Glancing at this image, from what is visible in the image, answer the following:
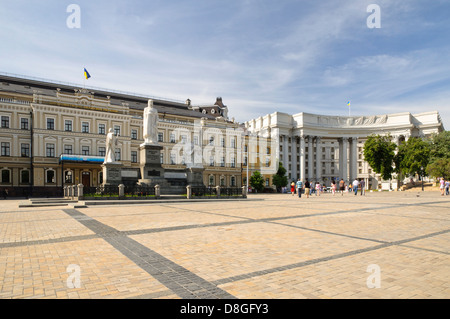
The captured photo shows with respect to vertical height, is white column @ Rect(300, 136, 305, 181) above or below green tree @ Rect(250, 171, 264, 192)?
above

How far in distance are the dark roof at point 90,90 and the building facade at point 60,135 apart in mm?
143

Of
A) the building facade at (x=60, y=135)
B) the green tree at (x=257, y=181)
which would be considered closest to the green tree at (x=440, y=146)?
the green tree at (x=257, y=181)

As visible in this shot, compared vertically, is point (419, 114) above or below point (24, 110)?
above

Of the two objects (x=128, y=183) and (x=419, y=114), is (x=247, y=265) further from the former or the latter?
(x=419, y=114)

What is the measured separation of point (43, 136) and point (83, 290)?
1957 inches

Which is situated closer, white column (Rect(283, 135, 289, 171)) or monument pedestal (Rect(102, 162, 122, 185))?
monument pedestal (Rect(102, 162, 122, 185))

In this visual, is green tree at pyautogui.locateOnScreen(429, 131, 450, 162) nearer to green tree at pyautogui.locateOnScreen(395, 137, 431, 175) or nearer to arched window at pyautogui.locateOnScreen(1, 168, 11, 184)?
green tree at pyautogui.locateOnScreen(395, 137, 431, 175)

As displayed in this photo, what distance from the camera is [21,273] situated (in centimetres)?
531

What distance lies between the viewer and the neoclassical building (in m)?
92.2

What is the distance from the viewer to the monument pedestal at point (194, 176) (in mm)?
29609

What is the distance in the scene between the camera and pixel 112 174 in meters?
25.8

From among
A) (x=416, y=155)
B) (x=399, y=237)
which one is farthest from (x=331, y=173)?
(x=399, y=237)

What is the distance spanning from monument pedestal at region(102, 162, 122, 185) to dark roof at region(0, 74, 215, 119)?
106 feet

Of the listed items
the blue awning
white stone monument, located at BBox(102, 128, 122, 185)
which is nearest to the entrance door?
the blue awning
